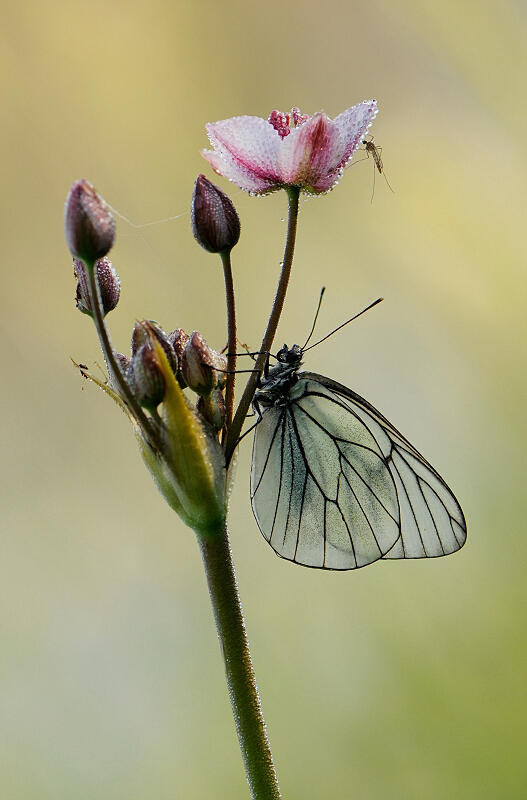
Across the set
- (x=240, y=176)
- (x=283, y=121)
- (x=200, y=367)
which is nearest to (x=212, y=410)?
(x=200, y=367)

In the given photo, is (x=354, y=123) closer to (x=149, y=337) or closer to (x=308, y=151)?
(x=308, y=151)

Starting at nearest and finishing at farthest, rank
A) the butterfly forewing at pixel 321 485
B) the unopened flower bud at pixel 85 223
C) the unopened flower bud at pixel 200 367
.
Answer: the unopened flower bud at pixel 85 223, the unopened flower bud at pixel 200 367, the butterfly forewing at pixel 321 485

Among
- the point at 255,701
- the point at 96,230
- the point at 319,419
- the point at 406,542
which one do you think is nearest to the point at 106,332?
the point at 96,230

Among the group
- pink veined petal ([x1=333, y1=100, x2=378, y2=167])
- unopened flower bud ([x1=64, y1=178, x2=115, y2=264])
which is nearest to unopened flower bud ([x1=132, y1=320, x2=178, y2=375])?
unopened flower bud ([x1=64, y1=178, x2=115, y2=264])

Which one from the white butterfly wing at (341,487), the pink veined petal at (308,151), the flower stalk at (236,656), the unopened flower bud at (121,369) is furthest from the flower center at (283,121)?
the flower stalk at (236,656)

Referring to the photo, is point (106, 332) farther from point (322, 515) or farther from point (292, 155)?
point (322, 515)

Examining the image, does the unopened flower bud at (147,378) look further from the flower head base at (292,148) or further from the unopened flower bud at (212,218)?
the flower head base at (292,148)
